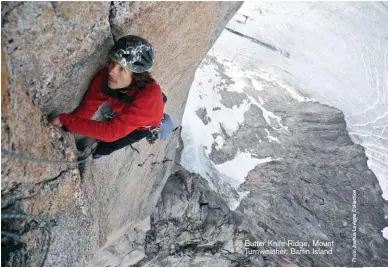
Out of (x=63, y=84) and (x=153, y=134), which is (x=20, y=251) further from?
(x=153, y=134)

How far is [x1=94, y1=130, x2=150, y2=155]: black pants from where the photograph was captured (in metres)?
3.72

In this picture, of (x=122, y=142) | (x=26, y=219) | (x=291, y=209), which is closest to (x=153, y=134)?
(x=122, y=142)

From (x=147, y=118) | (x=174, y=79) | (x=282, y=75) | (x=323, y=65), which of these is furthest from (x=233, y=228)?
(x=323, y=65)

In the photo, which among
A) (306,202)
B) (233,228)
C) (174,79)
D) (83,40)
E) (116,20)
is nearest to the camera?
(83,40)

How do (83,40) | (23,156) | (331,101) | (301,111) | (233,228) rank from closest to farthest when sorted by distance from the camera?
(23,156)
(83,40)
(233,228)
(301,111)
(331,101)

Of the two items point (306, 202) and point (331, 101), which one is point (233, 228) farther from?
point (331, 101)

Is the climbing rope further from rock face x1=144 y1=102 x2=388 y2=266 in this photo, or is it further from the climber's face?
rock face x1=144 y1=102 x2=388 y2=266

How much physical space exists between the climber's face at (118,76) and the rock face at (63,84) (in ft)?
0.78

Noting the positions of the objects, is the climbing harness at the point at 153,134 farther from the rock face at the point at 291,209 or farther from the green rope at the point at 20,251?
the rock face at the point at 291,209

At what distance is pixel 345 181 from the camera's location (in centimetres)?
1723

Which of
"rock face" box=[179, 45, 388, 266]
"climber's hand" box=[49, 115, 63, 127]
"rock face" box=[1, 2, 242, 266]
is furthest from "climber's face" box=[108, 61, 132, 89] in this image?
"rock face" box=[179, 45, 388, 266]

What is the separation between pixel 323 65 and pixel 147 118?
2122cm

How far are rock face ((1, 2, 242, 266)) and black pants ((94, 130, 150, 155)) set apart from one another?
0.18 meters

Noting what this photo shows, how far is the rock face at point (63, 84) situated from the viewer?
2465mm
